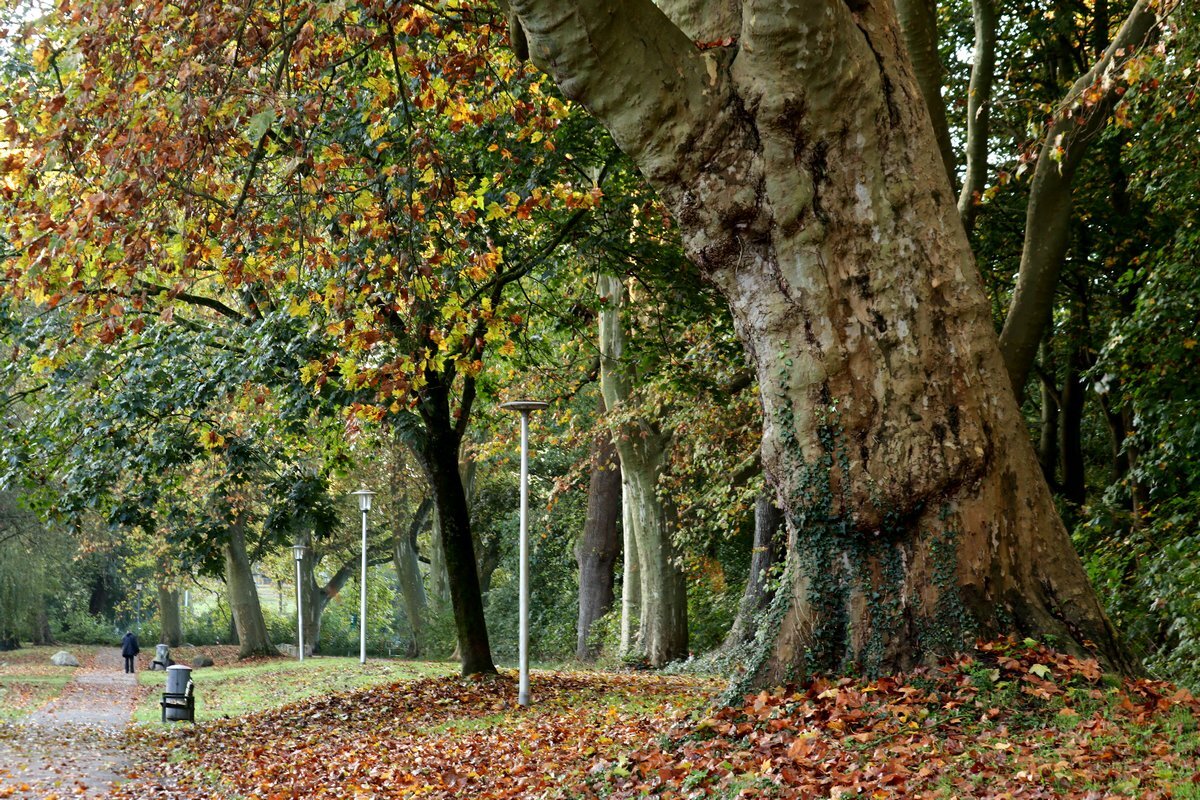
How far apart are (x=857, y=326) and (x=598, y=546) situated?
1802cm

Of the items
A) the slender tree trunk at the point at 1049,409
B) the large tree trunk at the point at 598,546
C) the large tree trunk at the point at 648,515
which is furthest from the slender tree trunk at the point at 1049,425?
the large tree trunk at the point at 598,546

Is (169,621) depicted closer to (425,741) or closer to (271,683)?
(271,683)

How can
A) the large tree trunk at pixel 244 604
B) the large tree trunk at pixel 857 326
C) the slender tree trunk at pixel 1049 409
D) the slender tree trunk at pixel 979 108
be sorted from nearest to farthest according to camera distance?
the large tree trunk at pixel 857 326 → the slender tree trunk at pixel 979 108 → the slender tree trunk at pixel 1049 409 → the large tree trunk at pixel 244 604

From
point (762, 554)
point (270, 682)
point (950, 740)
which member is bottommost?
point (270, 682)

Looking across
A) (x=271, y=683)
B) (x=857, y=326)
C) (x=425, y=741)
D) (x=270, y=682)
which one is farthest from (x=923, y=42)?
(x=270, y=682)

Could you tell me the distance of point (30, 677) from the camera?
28.1 meters

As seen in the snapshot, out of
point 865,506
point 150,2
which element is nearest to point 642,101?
point 865,506

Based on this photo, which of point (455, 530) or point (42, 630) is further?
point (42, 630)

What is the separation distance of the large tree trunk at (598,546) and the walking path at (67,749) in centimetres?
945

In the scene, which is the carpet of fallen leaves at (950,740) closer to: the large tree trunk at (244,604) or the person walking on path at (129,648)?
the person walking on path at (129,648)

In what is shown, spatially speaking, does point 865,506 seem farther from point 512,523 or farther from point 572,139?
point 512,523

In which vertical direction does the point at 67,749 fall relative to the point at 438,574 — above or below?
below

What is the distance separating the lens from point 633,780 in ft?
21.5

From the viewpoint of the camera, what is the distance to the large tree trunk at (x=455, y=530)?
1470 centimetres
